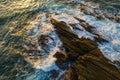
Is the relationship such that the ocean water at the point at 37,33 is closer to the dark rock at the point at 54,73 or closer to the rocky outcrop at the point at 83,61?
the dark rock at the point at 54,73

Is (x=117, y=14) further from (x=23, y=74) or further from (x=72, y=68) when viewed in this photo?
(x=23, y=74)

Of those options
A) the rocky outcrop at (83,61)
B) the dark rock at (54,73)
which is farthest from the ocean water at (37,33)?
the rocky outcrop at (83,61)

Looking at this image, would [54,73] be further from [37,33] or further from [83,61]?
[37,33]

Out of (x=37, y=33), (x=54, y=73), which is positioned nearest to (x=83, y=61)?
(x=54, y=73)

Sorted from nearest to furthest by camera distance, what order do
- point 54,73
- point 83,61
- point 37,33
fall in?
point 83,61, point 54,73, point 37,33

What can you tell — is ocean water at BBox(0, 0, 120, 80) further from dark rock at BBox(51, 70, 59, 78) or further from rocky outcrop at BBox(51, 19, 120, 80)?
rocky outcrop at BBox(51, 19, 120, 80)

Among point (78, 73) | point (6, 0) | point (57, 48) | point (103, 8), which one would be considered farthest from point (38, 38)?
point (6, 0)
